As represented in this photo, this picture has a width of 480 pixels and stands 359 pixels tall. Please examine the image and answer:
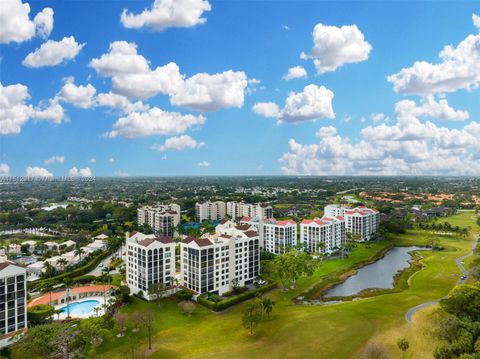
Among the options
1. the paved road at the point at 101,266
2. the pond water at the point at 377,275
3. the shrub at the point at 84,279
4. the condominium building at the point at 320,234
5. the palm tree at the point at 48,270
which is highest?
the condominium building at the point at 320,234

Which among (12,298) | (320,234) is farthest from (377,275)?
(12,298)

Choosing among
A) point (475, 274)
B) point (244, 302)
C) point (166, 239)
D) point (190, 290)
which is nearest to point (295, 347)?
point (244, 302)

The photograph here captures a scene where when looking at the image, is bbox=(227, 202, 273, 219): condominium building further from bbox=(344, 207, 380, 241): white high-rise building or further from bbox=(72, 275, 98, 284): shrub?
bbox=(72, 275, 98, 284): shrub

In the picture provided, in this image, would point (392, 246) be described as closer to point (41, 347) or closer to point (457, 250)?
point (457, 250)

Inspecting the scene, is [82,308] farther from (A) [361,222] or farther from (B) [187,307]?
(A) [361,222]

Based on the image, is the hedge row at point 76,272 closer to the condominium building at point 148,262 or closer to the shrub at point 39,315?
the shrub at point 39,315

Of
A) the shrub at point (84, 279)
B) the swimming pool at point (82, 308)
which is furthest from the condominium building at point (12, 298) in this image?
the shrub at point (84, 279)

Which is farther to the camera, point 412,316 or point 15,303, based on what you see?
point 412,316
